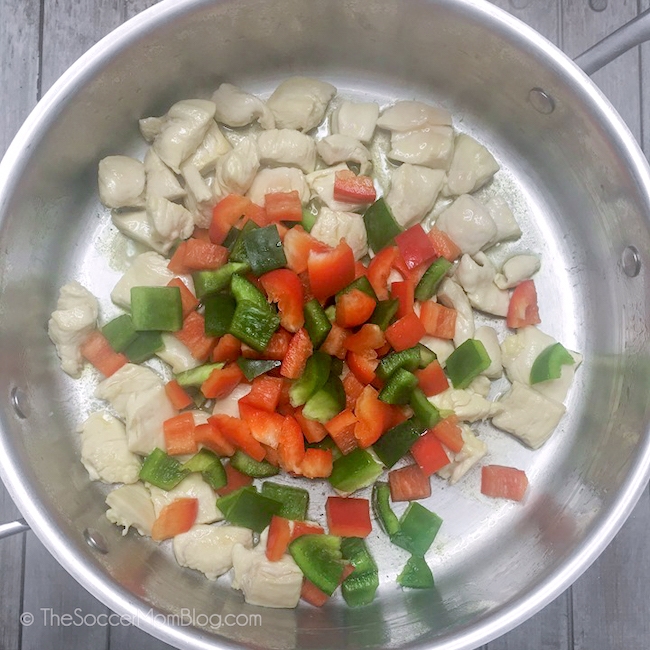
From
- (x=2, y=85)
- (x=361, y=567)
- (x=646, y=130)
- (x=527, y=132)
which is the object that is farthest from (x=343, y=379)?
(x=2, y=85)

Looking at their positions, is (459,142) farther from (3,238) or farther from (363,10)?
(3,238)

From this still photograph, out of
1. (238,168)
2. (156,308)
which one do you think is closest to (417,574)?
(156,308)

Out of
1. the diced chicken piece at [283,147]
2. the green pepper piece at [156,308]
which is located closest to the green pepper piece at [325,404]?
the green pepper piece at [156,308]

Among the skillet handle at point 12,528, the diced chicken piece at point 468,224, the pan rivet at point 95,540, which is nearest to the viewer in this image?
the skillet handle at point 12,528

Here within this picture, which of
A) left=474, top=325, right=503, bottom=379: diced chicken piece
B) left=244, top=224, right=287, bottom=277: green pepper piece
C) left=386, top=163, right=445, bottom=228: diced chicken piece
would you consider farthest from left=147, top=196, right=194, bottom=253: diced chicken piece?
left=474, top=325, right=503, bottom=379: diced chicken piece

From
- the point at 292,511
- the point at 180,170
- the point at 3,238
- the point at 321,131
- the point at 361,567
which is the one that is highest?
the point at 321,131

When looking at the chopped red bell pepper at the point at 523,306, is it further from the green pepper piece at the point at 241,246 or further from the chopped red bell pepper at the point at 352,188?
the green pepper piece at the point at 241,246
